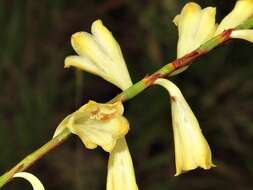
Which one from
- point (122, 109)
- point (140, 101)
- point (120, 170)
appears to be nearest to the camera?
point (122, 109)

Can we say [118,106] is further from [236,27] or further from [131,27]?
[131,27]

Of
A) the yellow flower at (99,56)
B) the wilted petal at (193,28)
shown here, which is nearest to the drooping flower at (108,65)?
the yellow flower at (99,56)

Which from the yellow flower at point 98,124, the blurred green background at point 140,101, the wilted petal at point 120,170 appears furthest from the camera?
the blurred green background at point 140,101

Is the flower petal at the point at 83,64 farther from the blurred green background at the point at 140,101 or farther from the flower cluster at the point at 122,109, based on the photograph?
the blurred green background at the point at 140,101

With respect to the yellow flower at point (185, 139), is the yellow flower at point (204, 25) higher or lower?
higher

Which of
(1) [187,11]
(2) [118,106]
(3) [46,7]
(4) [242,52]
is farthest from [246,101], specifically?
(2) [118,106]

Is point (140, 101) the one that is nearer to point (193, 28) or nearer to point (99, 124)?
point (193, 28)

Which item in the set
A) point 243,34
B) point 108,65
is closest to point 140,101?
point 108,65
